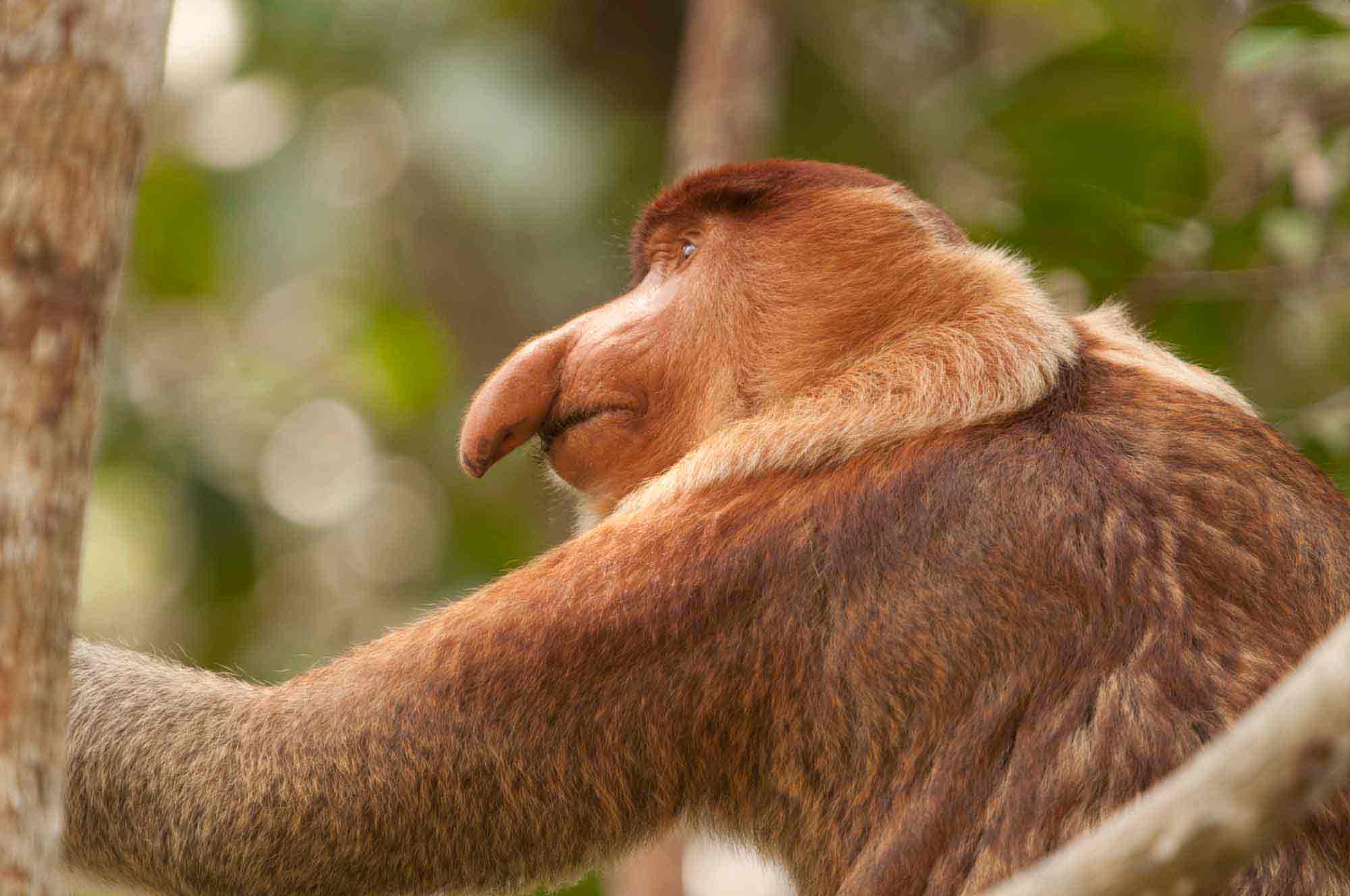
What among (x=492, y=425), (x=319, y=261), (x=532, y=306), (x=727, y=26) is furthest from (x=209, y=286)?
(x=492, y=425)

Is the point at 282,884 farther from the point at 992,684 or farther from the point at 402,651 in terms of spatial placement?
the point at 992,684

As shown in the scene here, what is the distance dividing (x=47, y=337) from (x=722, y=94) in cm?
397

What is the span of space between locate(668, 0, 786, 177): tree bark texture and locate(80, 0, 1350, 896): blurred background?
0.03 m

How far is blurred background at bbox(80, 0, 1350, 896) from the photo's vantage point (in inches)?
196

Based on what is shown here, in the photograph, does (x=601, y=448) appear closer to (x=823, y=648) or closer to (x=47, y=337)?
(x=823, y=648)

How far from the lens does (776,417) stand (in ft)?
11.4

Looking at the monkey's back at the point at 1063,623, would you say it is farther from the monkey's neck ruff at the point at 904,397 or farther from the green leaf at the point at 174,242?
the green leaf at the point at 174,242

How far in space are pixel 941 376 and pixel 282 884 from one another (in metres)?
1.70

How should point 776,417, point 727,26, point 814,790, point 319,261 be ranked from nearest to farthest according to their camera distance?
point 814,790, point 776,417, point 727,26, point 319,261

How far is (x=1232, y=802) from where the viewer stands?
5.20ft

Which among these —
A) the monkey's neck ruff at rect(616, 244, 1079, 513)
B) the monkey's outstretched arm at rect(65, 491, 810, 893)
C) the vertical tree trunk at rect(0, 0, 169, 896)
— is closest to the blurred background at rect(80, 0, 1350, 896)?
the monkey's outstretched arm at rect(65, 491, 810, 893)

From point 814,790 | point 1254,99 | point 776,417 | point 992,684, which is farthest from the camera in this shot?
point 1254,99

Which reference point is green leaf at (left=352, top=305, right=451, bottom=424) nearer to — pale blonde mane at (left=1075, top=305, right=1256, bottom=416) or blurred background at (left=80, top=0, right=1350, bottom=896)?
blurred background at (left=80, top=0, right=1350, bottom=896)

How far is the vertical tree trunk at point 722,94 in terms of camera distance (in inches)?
226
